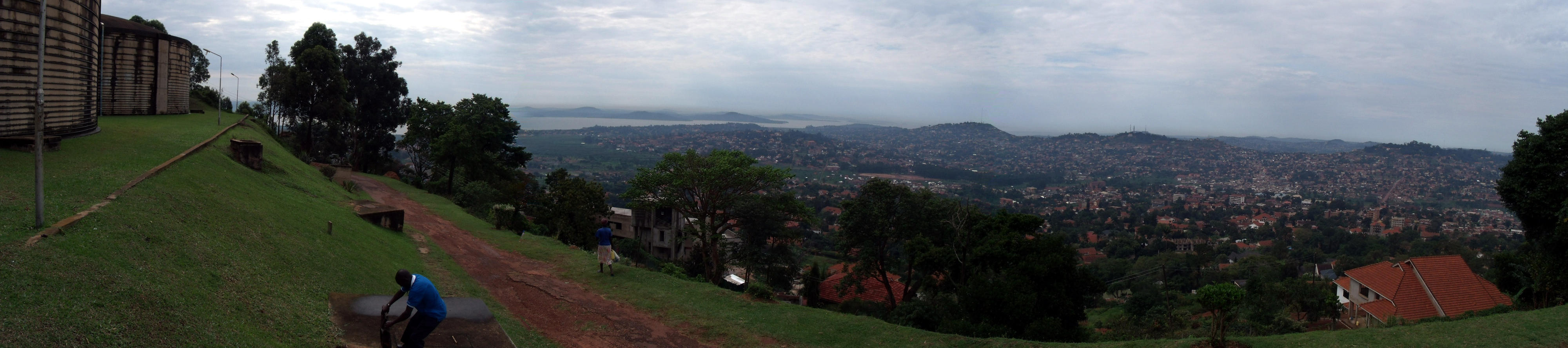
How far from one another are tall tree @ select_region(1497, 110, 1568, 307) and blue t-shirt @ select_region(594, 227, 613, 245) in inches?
641

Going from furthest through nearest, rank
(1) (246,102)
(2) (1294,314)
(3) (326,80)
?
(1) (246,102)
(3) (326,80)
(2) (1294,314)

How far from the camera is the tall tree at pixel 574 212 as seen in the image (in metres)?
21.8

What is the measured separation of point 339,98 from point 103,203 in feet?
81.8

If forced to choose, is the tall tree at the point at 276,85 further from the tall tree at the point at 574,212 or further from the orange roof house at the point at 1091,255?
the orange roof house at the point at 1091,255

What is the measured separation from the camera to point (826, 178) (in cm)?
10100

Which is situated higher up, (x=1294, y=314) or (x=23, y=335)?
(x=23, y=335)

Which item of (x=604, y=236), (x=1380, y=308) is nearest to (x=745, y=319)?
(x=604, y=236)

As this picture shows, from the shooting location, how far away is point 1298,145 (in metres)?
178

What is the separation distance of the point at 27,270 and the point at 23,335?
54.6 inches

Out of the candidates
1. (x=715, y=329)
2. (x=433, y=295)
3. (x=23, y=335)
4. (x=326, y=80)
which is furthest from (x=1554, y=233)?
(x=326, y=80)

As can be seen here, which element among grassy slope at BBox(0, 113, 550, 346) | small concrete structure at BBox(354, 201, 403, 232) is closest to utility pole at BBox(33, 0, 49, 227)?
grassy slope at BBox(0, 113, 550, 346)

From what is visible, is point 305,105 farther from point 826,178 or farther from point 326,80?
point 826,178

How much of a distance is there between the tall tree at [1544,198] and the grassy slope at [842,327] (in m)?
4.26

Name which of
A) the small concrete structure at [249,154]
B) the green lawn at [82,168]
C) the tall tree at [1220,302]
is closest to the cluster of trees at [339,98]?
the green lawn at [82,168]
